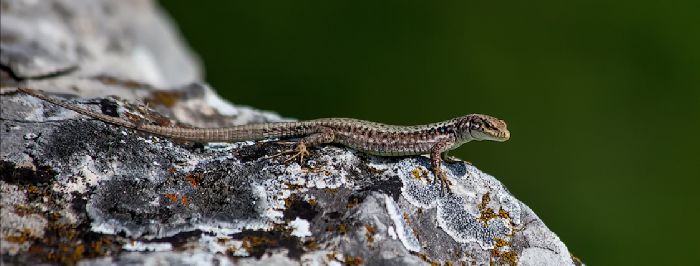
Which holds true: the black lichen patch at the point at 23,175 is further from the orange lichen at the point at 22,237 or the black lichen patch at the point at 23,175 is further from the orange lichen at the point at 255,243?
the orange lichen at the point at 255,243

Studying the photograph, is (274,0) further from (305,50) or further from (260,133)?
(260,133)

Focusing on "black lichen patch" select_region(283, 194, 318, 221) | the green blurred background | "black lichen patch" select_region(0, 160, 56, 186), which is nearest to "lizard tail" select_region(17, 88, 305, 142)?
"black lichen patch" select_region(0, 160, 56, 186)

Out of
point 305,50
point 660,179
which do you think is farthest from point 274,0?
point 660,179

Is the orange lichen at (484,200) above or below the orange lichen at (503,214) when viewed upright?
above

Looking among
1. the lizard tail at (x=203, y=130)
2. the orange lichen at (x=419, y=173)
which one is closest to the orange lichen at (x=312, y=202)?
the orange lichen at (x=419, y=173)

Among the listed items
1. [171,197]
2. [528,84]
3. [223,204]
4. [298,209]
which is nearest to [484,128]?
[298,209]
